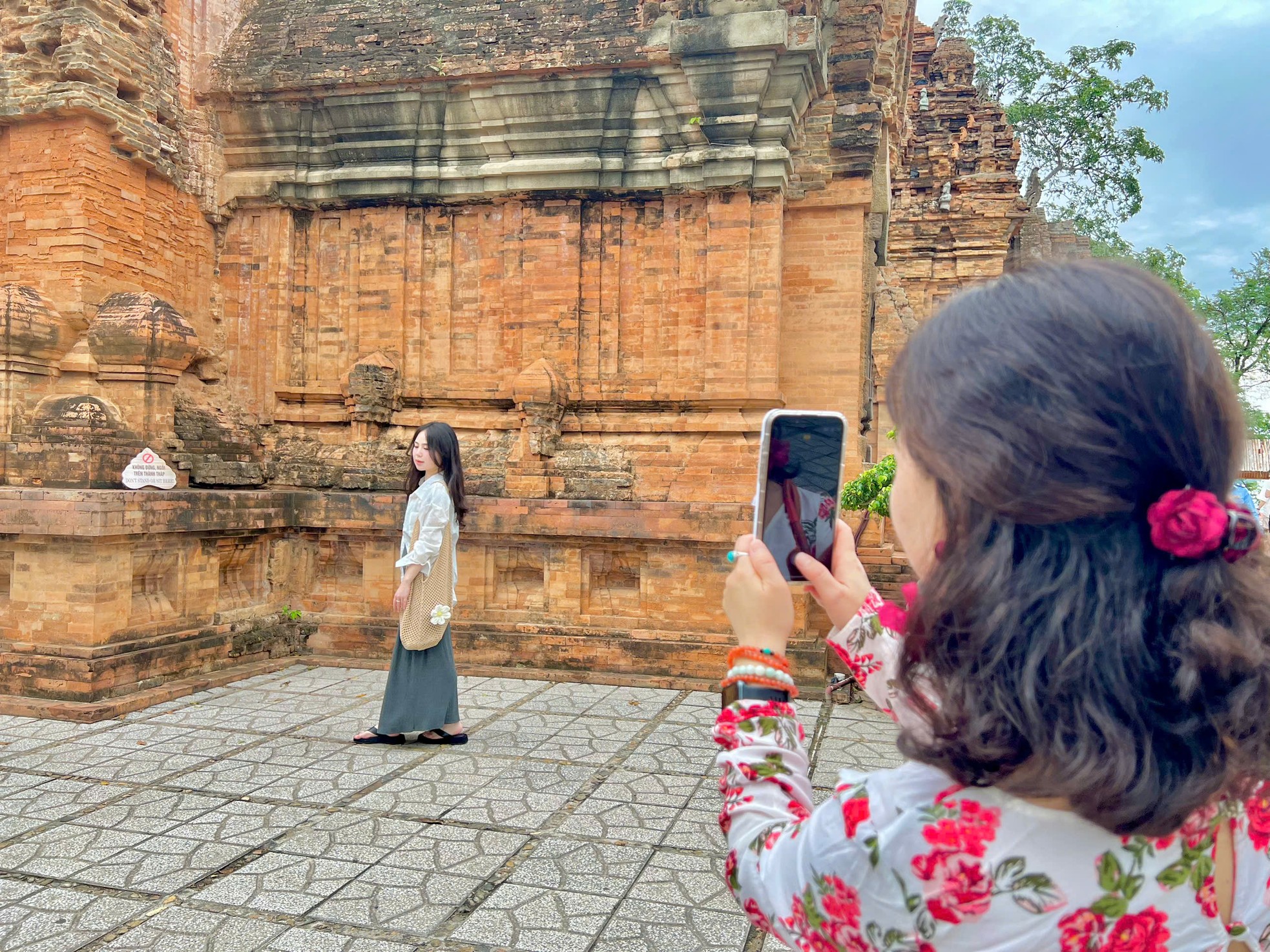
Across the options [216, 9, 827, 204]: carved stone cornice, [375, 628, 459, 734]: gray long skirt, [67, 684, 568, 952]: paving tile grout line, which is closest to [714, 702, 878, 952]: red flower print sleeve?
[67, 684, 568, 952]: paving tile grout line

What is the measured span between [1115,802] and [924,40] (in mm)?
21279

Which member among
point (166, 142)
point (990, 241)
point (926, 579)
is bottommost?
point (926, 579)

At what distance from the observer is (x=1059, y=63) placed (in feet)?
78.3

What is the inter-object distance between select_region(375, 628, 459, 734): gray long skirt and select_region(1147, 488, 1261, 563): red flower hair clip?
4.96 meters

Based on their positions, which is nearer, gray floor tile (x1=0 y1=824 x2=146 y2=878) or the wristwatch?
the wristwatch

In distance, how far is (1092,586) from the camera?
100 cm

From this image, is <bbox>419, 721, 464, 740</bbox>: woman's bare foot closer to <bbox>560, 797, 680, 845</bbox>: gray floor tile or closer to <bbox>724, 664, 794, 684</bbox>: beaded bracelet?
<bbox>560, 797, 680, 845</bbox>: gray floor tile

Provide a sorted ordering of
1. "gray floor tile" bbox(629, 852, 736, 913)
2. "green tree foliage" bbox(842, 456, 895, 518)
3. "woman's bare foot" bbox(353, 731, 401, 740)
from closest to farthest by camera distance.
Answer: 1. "gray floor tile" bbox(629, 852, 736, 913)
2. "woman's bare foot" bbox(353, 731, 401, 740)
3. "green tree foliage" bbox(842, 456, 895, 518)

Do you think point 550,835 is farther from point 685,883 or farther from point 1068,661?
point 1068,661

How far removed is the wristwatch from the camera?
4.22ft

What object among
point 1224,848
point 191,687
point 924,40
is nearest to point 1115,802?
point 1224,848

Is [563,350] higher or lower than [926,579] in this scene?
higher

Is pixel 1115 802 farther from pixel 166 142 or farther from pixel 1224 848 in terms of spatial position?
pixel 166 142

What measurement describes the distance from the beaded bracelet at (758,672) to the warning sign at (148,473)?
6616mm
